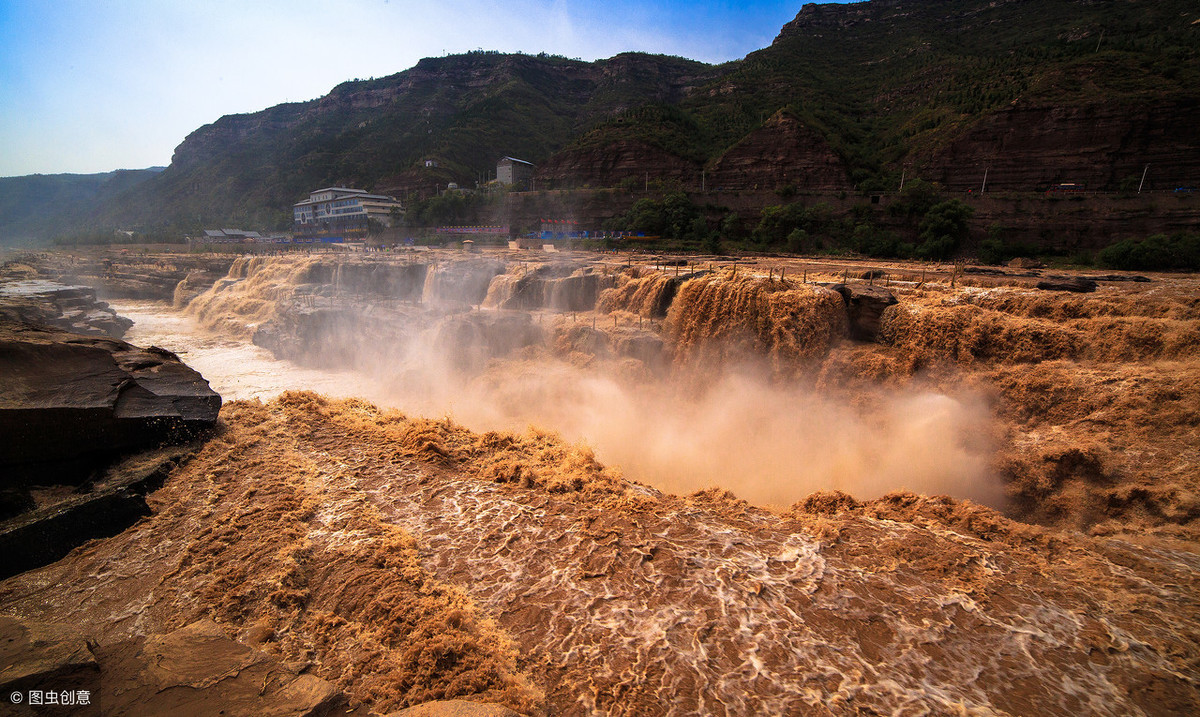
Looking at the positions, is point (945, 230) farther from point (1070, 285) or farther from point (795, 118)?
A: point (795, 118)

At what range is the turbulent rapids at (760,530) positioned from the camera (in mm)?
4320

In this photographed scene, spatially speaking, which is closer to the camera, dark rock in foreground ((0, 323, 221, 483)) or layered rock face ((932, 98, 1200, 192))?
dark rock in foreground ((0, 323, 221, 483))

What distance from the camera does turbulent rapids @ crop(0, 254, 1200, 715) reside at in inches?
170

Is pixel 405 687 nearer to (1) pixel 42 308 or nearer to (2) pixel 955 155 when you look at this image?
(1) pixel 42 308

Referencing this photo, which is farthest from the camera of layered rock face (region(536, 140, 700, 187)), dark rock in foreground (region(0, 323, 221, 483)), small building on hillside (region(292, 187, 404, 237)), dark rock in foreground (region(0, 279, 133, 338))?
small building on hillside (region(292, 187, 404, 237))

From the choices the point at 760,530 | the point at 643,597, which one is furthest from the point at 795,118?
the point at 643,597

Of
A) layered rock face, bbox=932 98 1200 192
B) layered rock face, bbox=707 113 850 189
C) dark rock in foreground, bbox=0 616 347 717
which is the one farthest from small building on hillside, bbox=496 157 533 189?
dark rock in foreground, bbox=0 616 347 717

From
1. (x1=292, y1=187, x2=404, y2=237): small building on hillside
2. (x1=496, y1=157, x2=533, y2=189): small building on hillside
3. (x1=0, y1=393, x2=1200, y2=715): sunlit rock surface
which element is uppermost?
(x1=496, y1=157, x2=533, y2=189): small building on hillside

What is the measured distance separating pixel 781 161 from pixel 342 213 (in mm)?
50377

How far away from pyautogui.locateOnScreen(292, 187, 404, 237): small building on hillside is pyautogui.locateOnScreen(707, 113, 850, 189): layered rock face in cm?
3383

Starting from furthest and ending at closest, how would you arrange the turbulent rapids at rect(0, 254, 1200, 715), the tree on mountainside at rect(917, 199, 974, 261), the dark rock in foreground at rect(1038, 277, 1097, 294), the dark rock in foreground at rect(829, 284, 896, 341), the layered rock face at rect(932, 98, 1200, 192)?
the layered rock face at rect(932, 98, 1200, 192) → the tree on mountainside at rect(917, 199, 974, 261) → the dark rock in foreground at rect(829, 284, 896, 341) → the dark rock in foreground at rect(1038, 277, 1097, 294) → the turbulent rapids at rect(0, 254, 1200, 715)

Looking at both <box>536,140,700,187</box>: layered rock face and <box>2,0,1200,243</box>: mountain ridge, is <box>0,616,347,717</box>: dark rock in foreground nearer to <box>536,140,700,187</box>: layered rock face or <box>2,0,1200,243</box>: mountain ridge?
<box>2,0,1200,243</box>: mountain ridge

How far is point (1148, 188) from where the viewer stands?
26.9 m

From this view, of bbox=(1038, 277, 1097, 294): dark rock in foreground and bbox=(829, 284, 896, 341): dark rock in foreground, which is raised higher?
bbox=(1038, 277, 1097, 294): dark rock in foreground
